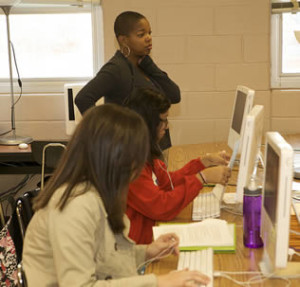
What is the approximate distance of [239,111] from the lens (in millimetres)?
2520

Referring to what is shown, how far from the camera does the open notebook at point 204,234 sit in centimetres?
171

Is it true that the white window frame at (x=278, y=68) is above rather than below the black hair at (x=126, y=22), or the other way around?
below

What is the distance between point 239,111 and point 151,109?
1.88 ft

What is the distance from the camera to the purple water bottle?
1.71 metres

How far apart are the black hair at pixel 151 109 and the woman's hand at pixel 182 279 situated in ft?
2.49

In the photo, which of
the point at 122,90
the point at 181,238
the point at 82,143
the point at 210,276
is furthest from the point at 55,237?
the point at 122,90

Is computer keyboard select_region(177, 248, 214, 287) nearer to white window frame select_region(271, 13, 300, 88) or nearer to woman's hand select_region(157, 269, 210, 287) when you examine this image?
woman's hand select_region(157, 269, 210, 287)

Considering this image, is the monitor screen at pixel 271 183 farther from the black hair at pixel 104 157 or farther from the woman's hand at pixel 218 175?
the woman's hand at pixel 218 175

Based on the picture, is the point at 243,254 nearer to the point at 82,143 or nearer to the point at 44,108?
the point at 82,143

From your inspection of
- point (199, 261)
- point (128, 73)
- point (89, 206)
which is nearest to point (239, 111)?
point (128, 73)

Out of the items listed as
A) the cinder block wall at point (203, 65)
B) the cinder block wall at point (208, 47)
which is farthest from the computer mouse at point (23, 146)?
the cinder block wall at point (208, 47)

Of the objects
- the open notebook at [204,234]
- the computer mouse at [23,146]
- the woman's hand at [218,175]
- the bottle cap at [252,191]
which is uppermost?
the bottle cap at [252,191]

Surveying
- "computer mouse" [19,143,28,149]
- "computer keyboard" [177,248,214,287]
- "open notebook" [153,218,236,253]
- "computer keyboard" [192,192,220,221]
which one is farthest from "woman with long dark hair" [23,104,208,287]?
"computer mouse" [19,143,28,149]

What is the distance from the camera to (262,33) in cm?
374
